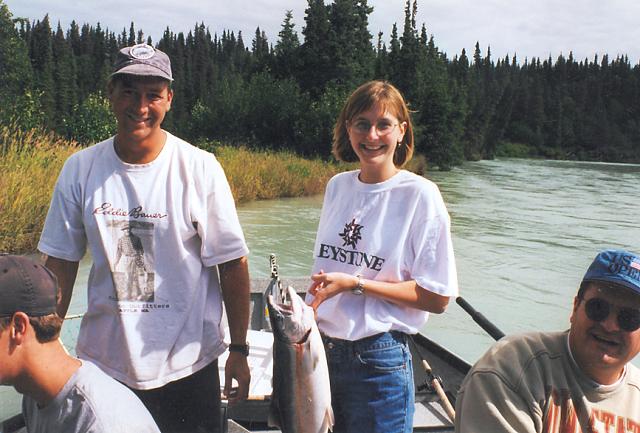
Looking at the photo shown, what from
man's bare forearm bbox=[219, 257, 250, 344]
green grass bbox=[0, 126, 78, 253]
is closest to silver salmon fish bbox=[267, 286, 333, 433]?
man's bare forearm bbox=[219, 257, 250, 344]

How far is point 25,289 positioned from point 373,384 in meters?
1.25

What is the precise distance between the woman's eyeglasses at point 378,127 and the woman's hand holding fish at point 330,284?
1.86ft

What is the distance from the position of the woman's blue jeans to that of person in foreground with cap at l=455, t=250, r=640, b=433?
39cm

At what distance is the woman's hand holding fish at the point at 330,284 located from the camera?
2207 mm

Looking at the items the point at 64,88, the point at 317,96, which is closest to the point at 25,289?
the point at 317,96

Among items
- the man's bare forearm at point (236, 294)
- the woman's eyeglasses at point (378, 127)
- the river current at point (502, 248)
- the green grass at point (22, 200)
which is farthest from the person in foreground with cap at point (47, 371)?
the green grass at point (22, 200)

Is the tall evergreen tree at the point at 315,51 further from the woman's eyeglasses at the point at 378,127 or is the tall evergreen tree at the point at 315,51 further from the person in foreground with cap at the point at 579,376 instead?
the person in foreground with cap at the point at 579,376

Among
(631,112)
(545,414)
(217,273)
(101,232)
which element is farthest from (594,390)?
(631,112)

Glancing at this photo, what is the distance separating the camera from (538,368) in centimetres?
187

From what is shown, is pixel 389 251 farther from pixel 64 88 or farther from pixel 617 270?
pixel 64 88

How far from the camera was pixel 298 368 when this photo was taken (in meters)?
2.12

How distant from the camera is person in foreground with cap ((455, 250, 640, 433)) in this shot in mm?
1815

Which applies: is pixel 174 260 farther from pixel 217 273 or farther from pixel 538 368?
pixel 538 368

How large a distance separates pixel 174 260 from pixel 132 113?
22.8 inches
